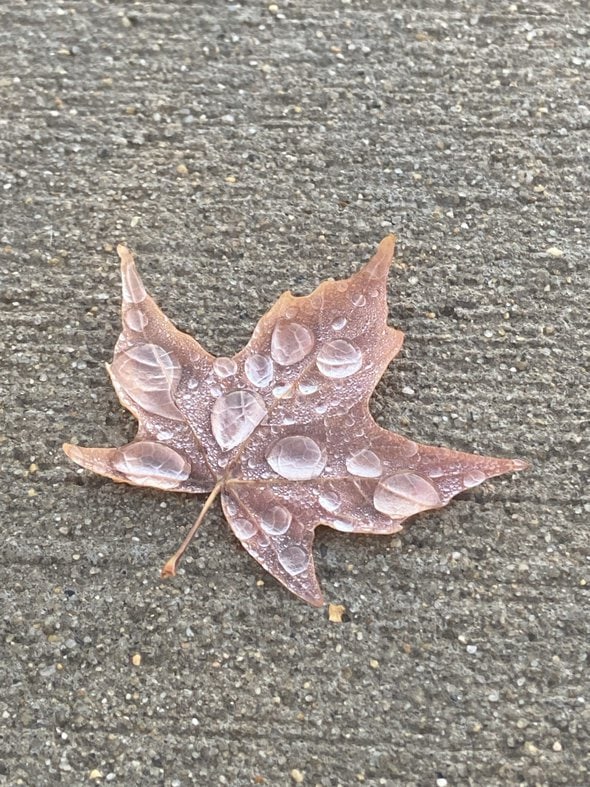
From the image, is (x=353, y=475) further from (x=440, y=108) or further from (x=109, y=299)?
(x=440, y=108)

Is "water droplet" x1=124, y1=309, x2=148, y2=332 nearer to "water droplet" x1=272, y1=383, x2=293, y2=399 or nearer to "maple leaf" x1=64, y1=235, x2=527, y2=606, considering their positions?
"maple leaf" x1=64, y1=235, x2=527, y2=606

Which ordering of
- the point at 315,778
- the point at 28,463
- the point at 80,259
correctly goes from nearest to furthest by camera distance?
the point at 315,778 < the point at 28,463 < the point at 80,259

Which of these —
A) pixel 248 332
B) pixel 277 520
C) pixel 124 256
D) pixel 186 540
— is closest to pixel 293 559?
pixel 277 520

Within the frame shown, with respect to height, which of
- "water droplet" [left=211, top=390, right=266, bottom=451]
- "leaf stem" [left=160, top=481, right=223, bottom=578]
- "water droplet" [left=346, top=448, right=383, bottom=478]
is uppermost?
"water droplet" [left=211, top=390, right=266, bottom=451]

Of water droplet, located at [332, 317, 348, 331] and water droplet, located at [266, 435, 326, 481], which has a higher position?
water droplet, located at [332, 317, 348, 331]

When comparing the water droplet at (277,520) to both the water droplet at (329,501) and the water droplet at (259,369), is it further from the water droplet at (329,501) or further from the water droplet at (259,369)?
the water droplet at (259,369)

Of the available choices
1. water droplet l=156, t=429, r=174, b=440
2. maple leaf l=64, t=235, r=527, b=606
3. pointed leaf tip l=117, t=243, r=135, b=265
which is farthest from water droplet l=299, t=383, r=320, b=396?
pointed leaf tip l=117, t=243, r=135, b=265

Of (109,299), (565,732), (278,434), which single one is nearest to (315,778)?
(565,732)
